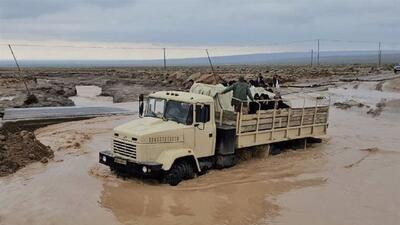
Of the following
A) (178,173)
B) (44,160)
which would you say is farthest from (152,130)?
(44,160)

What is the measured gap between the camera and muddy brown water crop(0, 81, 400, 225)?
10000mm

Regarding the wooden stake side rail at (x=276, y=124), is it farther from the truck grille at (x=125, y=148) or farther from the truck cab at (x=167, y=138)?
the truck grille at (x=125, y=148)

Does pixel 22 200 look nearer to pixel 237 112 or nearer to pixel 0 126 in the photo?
pixel 237 112

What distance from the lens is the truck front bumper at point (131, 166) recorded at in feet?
37.2

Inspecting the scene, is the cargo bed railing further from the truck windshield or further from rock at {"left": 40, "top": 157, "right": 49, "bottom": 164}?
rock at {"left": 40, "top": 157, "right": 49, "bottom": 164}

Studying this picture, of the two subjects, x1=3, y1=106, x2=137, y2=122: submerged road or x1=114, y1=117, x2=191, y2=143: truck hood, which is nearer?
x1=114, y1=117, x2=191, y2=143: truck hood

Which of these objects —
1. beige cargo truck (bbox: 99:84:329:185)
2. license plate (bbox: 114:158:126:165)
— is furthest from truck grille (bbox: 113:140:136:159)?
license plate (bbox: 114:158:126:165)

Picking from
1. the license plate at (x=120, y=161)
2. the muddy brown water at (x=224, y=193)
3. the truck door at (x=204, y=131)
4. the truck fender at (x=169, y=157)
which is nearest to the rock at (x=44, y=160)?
the muddy brown water at (x=224, y=193)

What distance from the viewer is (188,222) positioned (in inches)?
380

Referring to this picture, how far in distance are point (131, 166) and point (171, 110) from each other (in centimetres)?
180

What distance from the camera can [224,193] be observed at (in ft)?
38.2

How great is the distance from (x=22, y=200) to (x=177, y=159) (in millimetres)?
3541

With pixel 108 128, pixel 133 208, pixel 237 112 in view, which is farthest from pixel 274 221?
pixel 108 128

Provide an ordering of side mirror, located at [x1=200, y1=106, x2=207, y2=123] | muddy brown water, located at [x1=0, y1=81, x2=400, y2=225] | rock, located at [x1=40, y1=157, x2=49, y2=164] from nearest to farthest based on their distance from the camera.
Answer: muddy brown water, located at [x1=0, y1=81, x2=400, y2=225] < side mirror, located at [x1=200, y1=106, x2=207, y2=123] < rock, located at [x1=40, y1=157, x2=49, y2=164]
